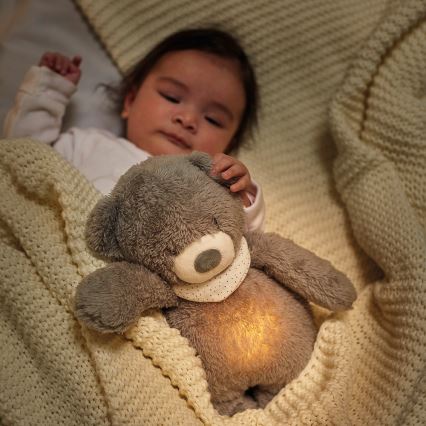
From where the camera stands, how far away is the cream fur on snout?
74 cm

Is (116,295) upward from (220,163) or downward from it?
downward

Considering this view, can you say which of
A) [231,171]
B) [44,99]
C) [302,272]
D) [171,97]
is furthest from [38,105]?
[302,272]

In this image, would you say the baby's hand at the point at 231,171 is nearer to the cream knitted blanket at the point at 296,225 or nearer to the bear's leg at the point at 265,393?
the cream knitted blanket at the point at 296,225

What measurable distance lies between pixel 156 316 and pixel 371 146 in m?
0.55

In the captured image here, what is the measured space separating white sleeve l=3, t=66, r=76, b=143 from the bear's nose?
54 centimetres

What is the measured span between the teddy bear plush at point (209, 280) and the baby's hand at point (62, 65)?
447mm

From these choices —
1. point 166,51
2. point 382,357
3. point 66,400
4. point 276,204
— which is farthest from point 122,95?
point 382,357

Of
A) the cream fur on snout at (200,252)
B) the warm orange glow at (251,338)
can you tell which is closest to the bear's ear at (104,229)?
the cream fur on snout at (200,252)

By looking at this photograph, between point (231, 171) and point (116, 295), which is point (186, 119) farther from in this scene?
point (116, 295)

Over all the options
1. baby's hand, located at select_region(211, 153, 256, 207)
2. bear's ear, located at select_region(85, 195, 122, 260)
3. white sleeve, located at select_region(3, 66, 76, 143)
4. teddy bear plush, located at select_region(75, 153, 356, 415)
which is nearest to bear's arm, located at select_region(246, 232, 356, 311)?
teddy bear plush, located at select_region(75, 153, 356, 415)

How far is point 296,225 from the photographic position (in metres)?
1.07

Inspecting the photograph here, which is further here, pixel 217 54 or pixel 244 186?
pixel 217 54

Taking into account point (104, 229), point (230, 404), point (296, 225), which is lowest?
point (230, 404)

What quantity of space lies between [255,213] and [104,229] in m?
0.31
